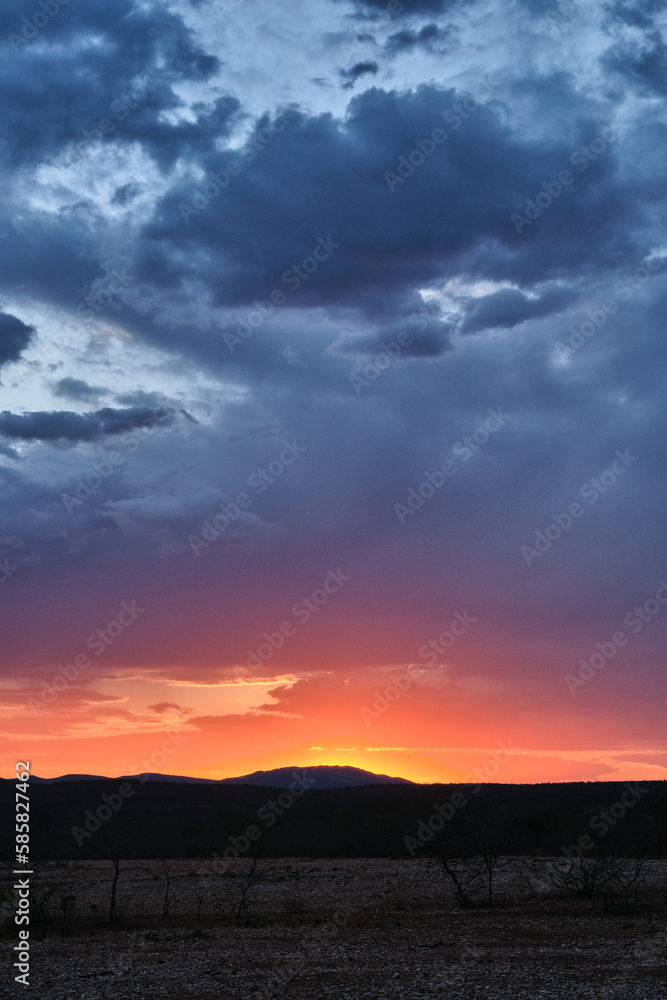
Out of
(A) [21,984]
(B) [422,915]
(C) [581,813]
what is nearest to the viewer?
(A) [21,984]

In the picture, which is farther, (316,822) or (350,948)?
(316,822)

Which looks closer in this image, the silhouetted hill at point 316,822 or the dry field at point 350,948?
the dry field at point 350,948

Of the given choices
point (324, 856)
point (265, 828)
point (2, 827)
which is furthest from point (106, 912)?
point (2, 827)

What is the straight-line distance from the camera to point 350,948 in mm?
30219

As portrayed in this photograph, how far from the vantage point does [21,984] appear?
25.8 meters

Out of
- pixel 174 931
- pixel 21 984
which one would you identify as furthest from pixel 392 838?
pixel 21 984

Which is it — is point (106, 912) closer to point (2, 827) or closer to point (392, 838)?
point (392, 838)

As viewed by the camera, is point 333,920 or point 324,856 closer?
point 333,920

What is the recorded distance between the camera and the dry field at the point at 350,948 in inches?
941

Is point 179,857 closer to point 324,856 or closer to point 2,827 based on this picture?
point 324,856

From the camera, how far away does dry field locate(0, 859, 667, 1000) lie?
23906 mm

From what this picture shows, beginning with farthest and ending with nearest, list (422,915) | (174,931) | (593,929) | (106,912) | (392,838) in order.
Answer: (392,838) < (106,912) < (422,915) < (174,931) < (593,929)

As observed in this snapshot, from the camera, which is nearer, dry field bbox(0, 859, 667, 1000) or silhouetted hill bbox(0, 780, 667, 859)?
dry field bbox(0, 859, 667, 1000)

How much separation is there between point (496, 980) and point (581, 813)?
78311 mm
